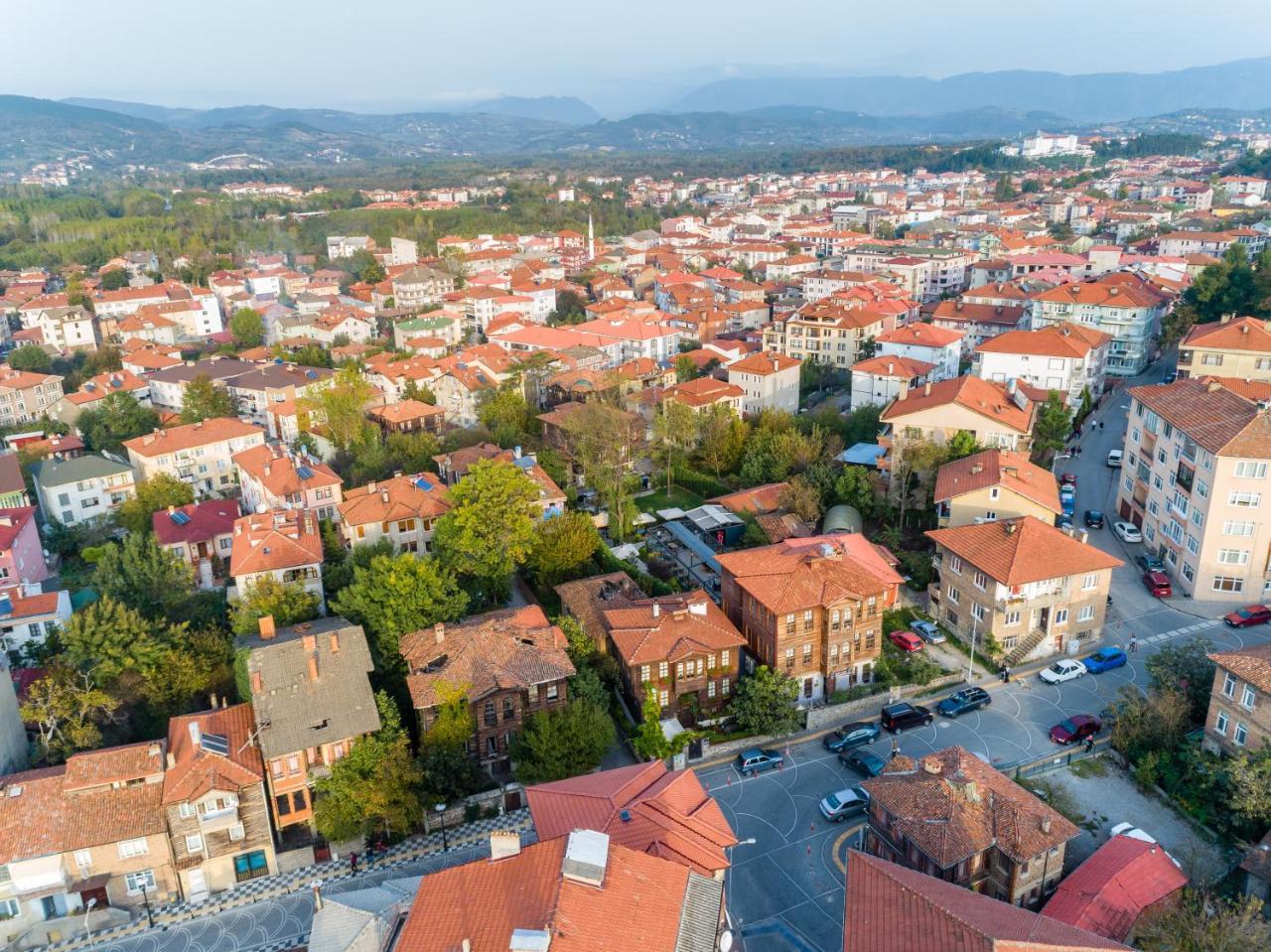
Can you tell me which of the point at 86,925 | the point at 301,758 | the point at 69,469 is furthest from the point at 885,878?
the point at 69,469

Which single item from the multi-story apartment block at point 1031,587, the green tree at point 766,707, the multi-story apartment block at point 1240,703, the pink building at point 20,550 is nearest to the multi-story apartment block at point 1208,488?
the multi-story apartment block at point 1031,587

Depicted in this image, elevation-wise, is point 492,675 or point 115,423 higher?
point 492,675

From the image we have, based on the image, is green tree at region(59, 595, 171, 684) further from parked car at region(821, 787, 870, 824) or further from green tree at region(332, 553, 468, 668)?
parked car at region(821, 787, 870, 824)

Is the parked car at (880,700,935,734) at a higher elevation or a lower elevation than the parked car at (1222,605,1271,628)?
lower

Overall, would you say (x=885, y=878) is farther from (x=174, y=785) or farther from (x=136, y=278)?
(x=136, y=278)

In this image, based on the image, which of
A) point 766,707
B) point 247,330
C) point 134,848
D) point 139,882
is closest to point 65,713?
point 134,848

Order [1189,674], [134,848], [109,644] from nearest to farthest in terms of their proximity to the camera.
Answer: [134,848], [1189,674], [109,644]

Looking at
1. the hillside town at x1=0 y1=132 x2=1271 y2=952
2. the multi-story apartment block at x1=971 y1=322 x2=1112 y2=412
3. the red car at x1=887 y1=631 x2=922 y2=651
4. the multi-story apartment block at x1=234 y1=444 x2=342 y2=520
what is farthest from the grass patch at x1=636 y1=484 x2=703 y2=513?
the multi-story apartment block at x1=971 y1=322 x2=1112 y2=412

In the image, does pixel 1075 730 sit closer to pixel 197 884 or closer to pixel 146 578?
pixel 197 884

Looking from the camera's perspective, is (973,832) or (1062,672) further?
(1062,672)
